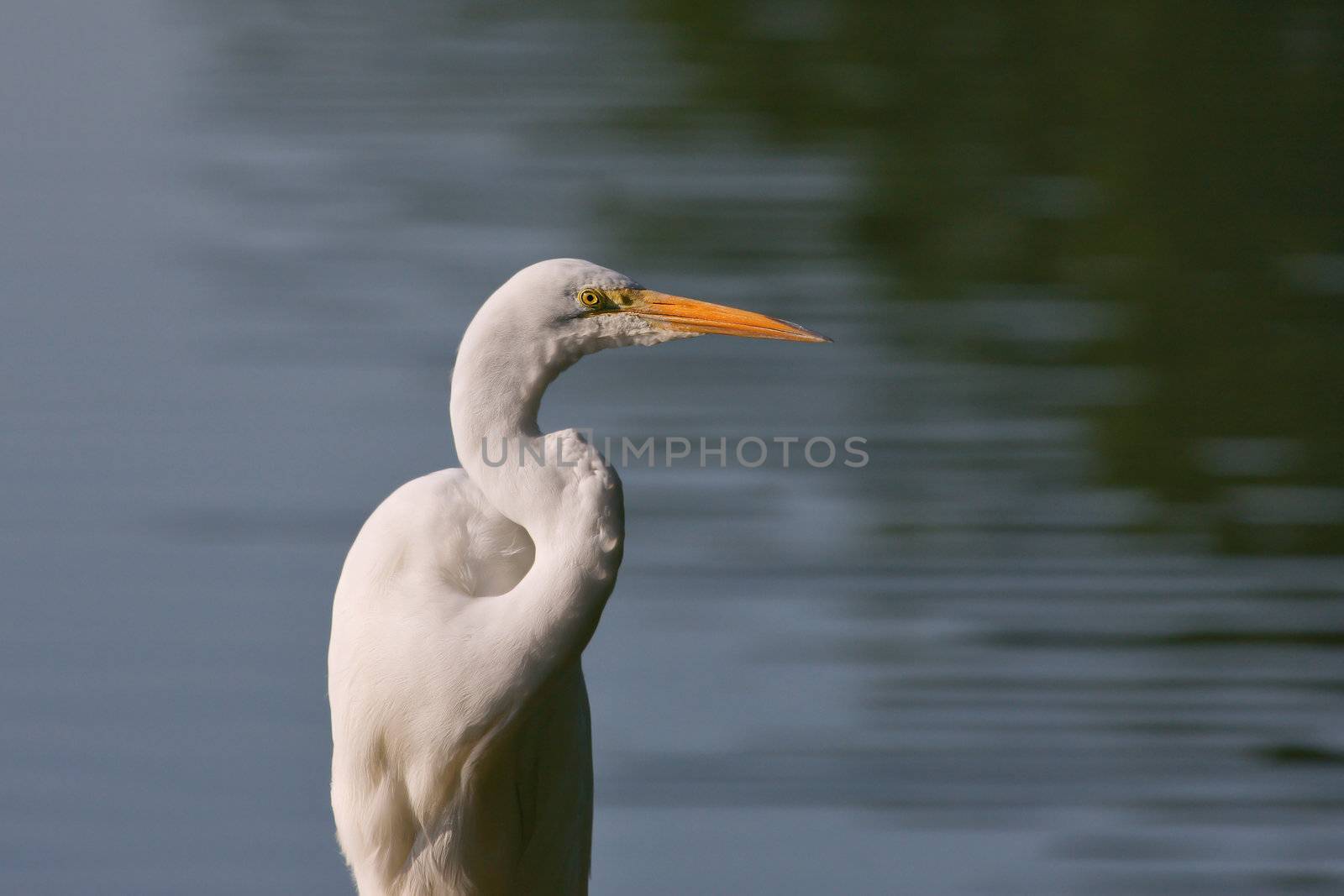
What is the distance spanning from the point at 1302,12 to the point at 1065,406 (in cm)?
512

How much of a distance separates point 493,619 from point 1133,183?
5696mm

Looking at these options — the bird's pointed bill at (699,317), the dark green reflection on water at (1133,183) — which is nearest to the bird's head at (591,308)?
the bird's pointed bill at (699,317)

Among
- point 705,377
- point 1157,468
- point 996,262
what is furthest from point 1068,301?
point 705,377

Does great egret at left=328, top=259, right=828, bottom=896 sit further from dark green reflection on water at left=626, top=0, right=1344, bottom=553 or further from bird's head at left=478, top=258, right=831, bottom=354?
dark green reflection on water at left=626, top=0, right=1344, bottom=553

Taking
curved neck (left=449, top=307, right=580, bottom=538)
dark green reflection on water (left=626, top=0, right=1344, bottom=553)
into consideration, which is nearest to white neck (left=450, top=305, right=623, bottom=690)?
curved neck (left=449, top=307, right=580, bottom=538)

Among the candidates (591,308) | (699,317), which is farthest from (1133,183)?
(591,308)

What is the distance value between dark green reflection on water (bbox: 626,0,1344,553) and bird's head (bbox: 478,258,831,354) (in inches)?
131

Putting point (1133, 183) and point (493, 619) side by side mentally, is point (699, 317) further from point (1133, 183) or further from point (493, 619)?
point (1133, 183)

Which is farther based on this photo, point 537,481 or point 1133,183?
point 1133,183

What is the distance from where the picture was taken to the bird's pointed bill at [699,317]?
7.29ft

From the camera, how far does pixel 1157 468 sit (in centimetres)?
557

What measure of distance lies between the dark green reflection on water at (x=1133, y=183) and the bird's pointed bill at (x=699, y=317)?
316 cm

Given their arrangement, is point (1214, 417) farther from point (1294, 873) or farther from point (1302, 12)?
point (1302, 12)

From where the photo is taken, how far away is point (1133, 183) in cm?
736
